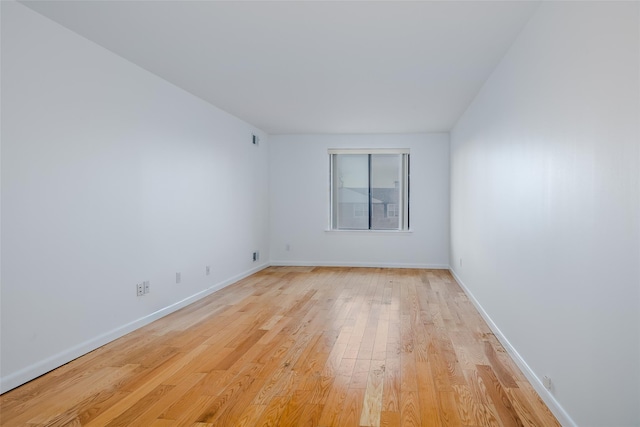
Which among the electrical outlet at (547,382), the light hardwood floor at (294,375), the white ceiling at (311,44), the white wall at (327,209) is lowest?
the light hardwood floor at (294,375)

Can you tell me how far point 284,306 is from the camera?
189 inches

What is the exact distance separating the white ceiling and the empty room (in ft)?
0.08

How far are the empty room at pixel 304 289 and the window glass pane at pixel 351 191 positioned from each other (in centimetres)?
246

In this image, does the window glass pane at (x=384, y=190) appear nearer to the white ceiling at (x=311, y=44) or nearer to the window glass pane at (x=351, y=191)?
the window glass pane at (x=351, y=191)

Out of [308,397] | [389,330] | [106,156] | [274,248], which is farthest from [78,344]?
[274,248]

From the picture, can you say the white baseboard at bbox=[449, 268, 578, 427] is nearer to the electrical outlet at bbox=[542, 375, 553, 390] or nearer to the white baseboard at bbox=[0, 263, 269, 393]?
the electrical outlet at bbox=[542, 375, 553, 390]

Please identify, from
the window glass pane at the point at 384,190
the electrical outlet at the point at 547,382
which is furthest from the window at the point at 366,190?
the electrical outlet at the point at 547,382

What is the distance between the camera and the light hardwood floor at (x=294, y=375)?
2289 millimetres

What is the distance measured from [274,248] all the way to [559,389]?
20.3 feet

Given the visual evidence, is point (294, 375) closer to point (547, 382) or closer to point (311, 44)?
point (547, 382)

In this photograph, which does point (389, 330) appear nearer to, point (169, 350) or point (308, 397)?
point (308, 397)

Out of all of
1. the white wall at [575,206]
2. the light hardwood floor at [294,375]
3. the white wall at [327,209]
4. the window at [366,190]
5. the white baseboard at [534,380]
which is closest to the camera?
the white wall at [575,206]

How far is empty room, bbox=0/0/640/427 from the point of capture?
192 cm

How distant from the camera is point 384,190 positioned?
26.8 ft
